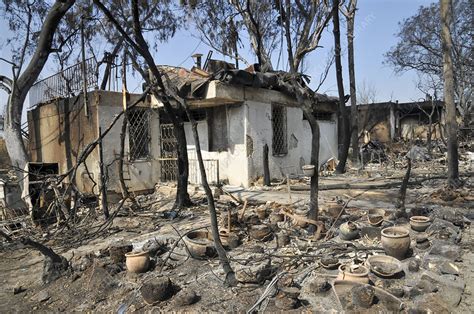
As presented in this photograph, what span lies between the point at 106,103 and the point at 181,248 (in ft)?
18.9

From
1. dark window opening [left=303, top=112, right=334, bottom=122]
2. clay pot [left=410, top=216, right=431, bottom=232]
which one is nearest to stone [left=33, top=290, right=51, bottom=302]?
clay pot [left=410, top=216, right=431, bottom=232]

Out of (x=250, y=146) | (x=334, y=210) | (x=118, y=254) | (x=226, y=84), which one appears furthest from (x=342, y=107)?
(x=118, y=254)

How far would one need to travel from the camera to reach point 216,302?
3904 mm

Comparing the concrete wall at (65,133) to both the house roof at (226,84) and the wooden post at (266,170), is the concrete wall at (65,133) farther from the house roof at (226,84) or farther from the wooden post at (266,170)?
the wooden post at (266,170)

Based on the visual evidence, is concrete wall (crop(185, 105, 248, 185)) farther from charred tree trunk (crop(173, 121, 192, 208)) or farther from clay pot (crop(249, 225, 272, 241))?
clay pot (crop(249, 225, 272, 241))

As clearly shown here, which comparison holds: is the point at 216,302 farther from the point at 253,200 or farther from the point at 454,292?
the point at 253,200

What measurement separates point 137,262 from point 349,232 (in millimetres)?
2986

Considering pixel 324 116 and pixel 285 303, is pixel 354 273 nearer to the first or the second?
pixel 285 303

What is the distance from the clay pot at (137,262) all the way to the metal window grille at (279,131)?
7.12 metres

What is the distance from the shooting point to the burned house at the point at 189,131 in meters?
9.63

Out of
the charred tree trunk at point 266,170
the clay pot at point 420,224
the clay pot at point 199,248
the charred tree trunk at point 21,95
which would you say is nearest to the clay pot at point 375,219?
the clay pot at point 420,224

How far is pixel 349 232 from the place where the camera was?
496cm

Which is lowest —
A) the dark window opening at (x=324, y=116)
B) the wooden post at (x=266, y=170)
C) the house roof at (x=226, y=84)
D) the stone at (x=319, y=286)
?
the stone at (x=319, y=286)

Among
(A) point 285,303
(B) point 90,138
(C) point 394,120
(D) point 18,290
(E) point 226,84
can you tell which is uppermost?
(E) point 226,84
